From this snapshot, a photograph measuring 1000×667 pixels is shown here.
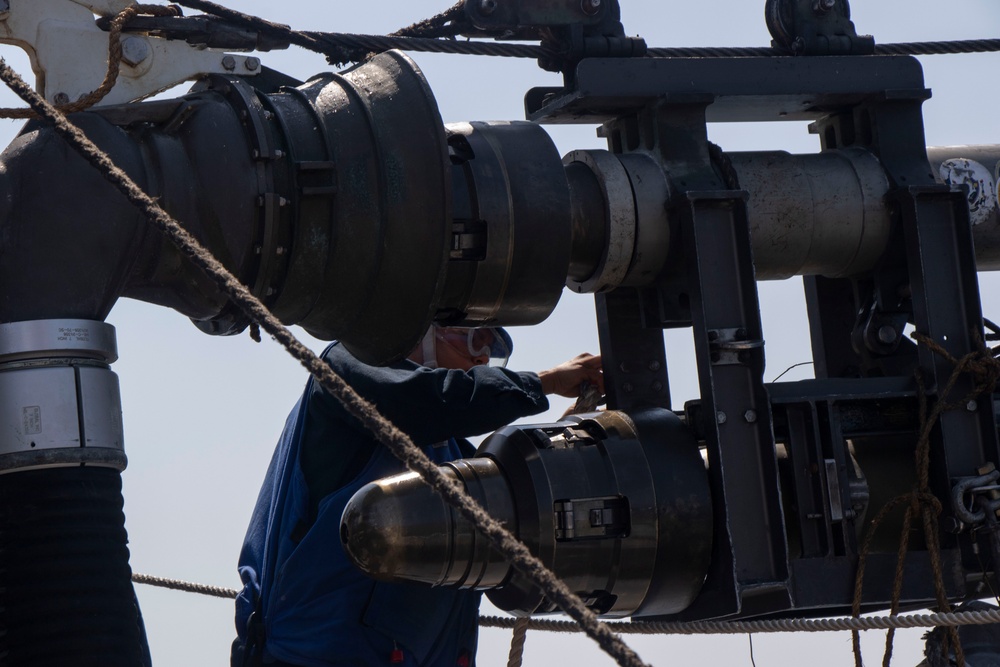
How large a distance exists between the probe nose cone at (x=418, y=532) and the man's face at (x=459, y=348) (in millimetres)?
1215

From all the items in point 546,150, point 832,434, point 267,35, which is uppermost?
point 267,35

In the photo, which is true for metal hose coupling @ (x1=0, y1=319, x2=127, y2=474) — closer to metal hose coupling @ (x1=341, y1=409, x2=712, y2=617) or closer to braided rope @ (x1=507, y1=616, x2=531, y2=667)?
metal hose coupling @ (x1=341, y1=409, x2=712, y2=617)

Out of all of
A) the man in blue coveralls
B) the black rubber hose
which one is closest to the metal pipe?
the black rubber hose

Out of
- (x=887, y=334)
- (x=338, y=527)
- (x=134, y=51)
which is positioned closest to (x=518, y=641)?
(x=338, y=527)

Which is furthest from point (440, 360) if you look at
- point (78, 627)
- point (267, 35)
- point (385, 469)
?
point (78, 627)

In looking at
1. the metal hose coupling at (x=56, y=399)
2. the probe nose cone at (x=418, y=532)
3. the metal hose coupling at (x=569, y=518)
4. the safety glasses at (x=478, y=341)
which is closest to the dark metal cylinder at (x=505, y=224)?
the metal hose coupling at (x=569, y=518)

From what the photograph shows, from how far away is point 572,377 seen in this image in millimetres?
3719

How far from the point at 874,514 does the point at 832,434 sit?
233 mm

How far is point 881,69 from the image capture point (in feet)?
10.7

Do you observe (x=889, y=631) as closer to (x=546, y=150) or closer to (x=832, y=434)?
(x=832, y=434)

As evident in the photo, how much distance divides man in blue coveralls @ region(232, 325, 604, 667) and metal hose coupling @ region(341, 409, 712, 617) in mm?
653

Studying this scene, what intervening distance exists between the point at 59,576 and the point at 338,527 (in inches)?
53.0

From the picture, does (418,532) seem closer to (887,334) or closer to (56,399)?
(56,399)

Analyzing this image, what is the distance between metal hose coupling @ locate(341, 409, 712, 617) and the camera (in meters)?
2.73
